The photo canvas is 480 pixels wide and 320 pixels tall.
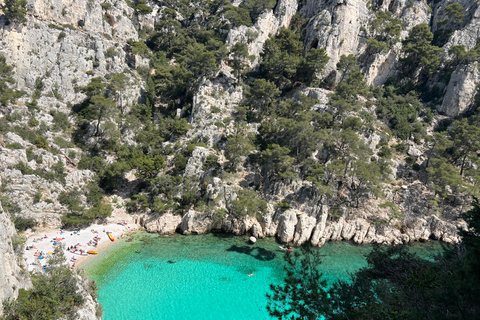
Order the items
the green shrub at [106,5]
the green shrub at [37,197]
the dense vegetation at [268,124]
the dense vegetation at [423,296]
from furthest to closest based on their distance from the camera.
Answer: the green shrub at [106,5], the dense vegetation at [268,124], the green shrub at [37,197], the dense vegetation at [423,296]

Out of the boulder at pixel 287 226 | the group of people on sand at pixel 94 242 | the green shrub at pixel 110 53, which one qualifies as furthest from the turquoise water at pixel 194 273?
the green shrub at pixel 110 53

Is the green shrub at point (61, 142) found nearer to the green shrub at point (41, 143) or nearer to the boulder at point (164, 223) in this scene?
the green shrub at point (41, 143)

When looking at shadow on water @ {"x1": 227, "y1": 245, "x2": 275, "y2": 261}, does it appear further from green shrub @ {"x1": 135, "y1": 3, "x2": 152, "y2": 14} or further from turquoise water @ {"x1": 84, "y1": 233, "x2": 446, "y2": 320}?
green shrub @ {"x1": 135, "y1": 3, "x2": 152, "y2": 14}

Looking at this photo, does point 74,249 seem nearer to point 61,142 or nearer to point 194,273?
point 194,273

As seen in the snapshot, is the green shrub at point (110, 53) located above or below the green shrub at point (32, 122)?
above

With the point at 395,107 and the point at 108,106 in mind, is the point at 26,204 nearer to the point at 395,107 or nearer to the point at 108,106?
the point at 108,106

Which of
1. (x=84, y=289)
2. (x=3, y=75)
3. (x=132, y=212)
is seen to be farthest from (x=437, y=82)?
(x=3, y=75)

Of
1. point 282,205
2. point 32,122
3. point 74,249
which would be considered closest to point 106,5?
point 32,122
